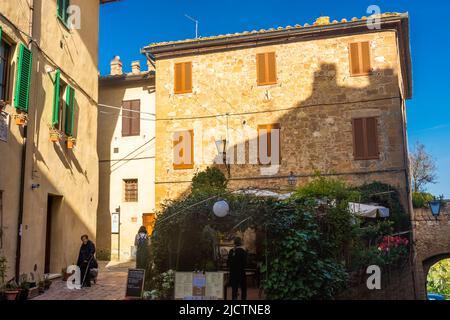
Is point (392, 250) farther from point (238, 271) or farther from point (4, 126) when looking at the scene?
point (4, 126)

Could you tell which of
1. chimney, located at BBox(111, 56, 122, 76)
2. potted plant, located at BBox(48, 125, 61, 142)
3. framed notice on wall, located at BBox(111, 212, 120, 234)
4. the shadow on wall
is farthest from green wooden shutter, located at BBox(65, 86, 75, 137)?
chimney, located at BBox(111, 56, 122, 76)

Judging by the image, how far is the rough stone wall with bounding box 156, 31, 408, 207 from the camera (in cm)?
1547

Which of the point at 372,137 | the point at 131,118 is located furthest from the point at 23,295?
the point at 372,137

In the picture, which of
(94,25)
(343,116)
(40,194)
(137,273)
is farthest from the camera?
(343,116)

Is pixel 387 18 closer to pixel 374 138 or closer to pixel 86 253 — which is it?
pixel 374 138

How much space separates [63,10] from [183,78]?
6.07m

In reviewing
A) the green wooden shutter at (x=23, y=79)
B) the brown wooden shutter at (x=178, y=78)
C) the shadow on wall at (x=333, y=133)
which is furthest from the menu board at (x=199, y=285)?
the brown wooden shutter at (x=178, y=78)

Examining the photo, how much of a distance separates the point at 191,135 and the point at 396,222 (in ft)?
25.8

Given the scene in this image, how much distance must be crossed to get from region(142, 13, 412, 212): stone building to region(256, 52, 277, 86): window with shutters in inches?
1.5

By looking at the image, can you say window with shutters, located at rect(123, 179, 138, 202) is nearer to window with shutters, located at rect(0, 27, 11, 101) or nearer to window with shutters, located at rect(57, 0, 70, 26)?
window with shutters, located at rect(57, 0, 70, 26)

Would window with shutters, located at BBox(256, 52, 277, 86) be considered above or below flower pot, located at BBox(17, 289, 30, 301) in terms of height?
above

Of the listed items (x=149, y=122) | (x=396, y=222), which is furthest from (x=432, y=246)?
(x=149, y=122)

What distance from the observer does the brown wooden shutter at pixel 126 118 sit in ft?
62.1

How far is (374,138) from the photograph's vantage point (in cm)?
1541
